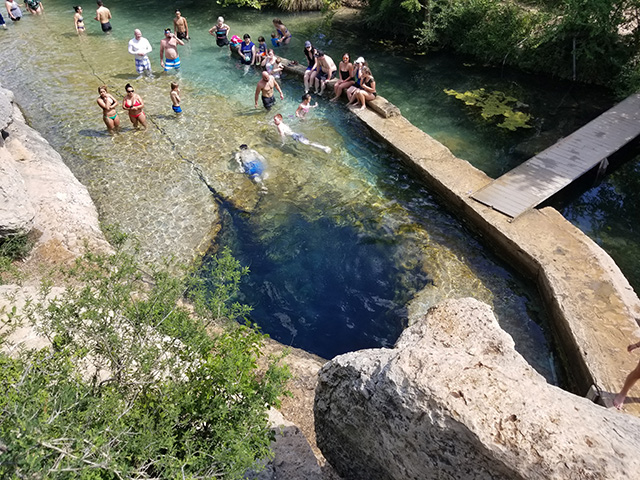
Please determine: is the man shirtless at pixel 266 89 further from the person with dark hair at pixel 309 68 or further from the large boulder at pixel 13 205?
the large boulder at pixel 13 205

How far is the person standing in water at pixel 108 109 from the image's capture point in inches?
441

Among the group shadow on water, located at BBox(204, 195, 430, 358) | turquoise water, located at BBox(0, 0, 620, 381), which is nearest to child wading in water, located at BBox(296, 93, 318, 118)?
turquoise water, located at BBox(0, 0, 620, 381)

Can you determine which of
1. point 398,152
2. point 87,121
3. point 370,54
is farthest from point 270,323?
point 370,54

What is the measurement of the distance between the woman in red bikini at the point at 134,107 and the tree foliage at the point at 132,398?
8046 millimetres

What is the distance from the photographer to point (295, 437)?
5078 mm

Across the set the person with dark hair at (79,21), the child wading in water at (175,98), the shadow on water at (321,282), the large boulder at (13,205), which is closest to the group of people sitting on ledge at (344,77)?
the child wading in water at (175,98)

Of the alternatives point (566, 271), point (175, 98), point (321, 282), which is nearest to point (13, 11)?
point (175, 98)

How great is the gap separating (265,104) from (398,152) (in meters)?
4.32

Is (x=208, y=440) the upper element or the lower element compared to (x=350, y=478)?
upper

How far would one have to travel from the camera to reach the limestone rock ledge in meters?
7.63

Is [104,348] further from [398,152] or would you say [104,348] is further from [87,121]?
[87,121]

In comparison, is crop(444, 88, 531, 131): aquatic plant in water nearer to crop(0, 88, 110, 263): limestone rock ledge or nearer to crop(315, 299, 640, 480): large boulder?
crop(315, 299, 640, 480): large boulder

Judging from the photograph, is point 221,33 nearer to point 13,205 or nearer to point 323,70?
point 323,70

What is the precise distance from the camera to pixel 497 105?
1277cm
